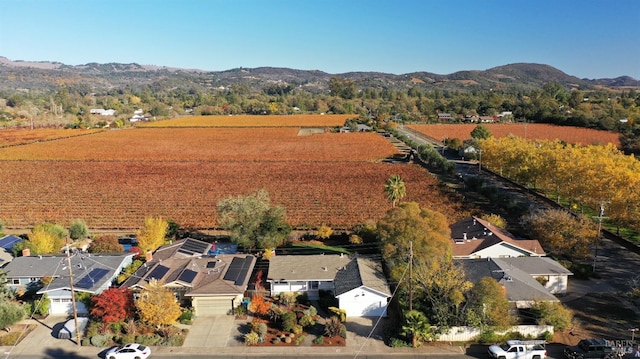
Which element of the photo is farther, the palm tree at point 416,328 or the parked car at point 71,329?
the parked car at point 71,329

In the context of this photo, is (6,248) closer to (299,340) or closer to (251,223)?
(251,223)

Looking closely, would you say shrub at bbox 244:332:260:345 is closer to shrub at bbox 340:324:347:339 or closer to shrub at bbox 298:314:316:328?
shrub at bbox 298:314:316:328

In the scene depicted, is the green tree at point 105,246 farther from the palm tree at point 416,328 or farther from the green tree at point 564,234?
the green tree at point 564,234

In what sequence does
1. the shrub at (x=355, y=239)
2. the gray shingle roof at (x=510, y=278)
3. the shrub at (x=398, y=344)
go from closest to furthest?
the shrub at (x=398, y=344) → the gray shingle roof at (x=510, y=278) → the shrub at (x=355, y=239)

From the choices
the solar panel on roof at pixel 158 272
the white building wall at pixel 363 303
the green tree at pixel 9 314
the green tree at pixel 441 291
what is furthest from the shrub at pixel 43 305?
the green tree at pixel 441 291

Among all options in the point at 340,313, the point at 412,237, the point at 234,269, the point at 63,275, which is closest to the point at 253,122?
the point at 63,275

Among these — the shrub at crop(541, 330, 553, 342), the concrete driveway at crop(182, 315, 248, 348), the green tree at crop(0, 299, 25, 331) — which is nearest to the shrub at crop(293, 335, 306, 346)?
the concrete driveway at crop(182, 315, 248, 348)
